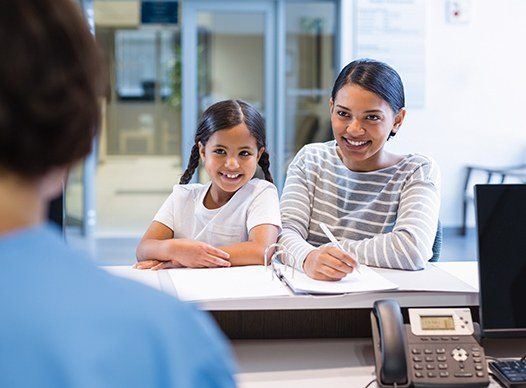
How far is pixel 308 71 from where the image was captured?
6.16 metres

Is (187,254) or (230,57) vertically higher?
(230,57)

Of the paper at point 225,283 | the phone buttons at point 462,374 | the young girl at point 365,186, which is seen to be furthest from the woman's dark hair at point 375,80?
the phone buttons at point 462,374

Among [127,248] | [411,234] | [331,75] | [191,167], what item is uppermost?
[331,75]

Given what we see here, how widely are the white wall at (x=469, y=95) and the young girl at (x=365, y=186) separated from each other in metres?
4.15

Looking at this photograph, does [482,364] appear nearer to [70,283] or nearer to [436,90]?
[70,283]

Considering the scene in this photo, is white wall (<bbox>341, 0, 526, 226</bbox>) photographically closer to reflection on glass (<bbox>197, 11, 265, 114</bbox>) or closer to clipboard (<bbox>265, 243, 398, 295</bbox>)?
reflection on glass (<bbox>197, 11, 265, 114</bbox>)

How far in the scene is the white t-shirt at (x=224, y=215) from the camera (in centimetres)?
201

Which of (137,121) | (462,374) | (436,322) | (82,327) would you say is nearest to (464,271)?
(436,322)

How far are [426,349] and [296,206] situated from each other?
2.36 feet

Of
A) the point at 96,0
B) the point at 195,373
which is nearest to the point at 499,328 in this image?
the point at 195,373

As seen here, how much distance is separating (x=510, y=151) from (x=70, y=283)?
20.9 feet

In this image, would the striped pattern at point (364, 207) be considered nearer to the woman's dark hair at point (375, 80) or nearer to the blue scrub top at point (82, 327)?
the woman's dark hair at point (375, 80)

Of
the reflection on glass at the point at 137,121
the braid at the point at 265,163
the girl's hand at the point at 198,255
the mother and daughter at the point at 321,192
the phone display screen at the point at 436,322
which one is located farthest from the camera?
the reflection on glass at the point at 137,121

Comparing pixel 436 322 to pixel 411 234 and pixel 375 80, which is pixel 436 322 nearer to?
pixel 411 234
